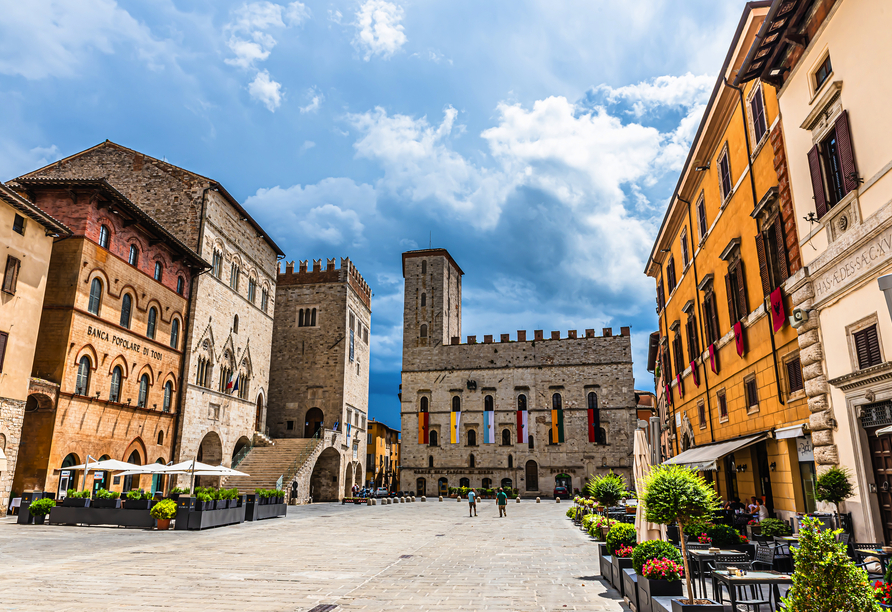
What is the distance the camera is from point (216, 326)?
109ft

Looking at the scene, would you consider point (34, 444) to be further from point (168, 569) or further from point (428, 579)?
point (428, 579)

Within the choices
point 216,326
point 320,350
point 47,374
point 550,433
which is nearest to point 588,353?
point 550,433

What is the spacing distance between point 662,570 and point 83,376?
23.6 meters

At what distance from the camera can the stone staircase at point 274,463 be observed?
33.8 meters

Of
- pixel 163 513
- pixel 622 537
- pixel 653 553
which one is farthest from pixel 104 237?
pixel 653 553

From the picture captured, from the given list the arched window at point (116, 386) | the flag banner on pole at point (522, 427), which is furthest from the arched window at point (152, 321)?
the flag banner on pole at point (522, 427)

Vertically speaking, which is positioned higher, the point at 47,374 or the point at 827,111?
the point at 827,111

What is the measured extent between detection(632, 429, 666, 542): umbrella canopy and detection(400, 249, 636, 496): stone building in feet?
141

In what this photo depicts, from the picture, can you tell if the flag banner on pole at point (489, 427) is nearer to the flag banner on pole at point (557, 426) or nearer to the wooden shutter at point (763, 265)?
the flag banner on pole at point (557, 426)

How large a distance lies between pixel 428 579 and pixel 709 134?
632 inches

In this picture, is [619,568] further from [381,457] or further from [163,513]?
[381,457]

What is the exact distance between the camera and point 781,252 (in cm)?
1329

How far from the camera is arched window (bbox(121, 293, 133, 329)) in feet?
84.5

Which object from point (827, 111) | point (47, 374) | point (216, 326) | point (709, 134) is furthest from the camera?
point (216, 326)
